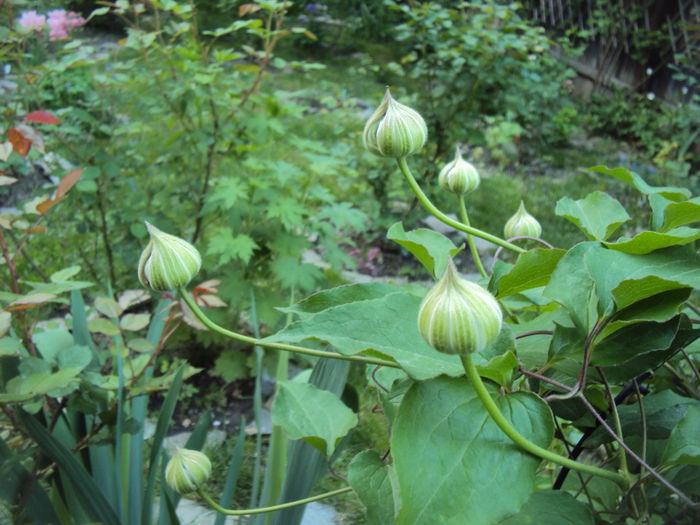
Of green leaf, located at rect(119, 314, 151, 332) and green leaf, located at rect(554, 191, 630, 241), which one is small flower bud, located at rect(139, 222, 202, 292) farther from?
green leaf, located at rect(119, 314, 151, 332)

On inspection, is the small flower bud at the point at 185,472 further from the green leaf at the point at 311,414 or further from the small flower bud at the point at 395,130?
the small flower bud at the point at 395,130

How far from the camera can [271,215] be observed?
1.78 metres

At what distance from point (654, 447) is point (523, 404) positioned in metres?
0.26

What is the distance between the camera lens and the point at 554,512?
473 millimetres

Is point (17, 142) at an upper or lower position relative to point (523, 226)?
lower

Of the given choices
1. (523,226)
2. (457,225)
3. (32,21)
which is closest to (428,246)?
(457,225)

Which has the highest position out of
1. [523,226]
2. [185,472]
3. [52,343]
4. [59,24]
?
[523,226]

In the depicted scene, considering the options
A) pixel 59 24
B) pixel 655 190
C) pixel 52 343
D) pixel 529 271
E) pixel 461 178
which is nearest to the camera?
pixel 529 271

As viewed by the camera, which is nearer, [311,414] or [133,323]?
[311,414]

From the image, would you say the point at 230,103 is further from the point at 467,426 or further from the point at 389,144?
the point at 467,426

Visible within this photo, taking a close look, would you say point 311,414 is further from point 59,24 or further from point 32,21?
point 59,24

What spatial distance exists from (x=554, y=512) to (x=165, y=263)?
39 centimetres

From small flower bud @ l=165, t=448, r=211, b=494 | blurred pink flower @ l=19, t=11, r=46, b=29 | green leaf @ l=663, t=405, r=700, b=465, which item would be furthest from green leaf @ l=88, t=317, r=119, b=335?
green leaf @ l=663, t=405, r=700, b=465

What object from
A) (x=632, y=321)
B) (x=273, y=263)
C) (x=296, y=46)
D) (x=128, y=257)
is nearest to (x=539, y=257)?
(x=632, y=321)
